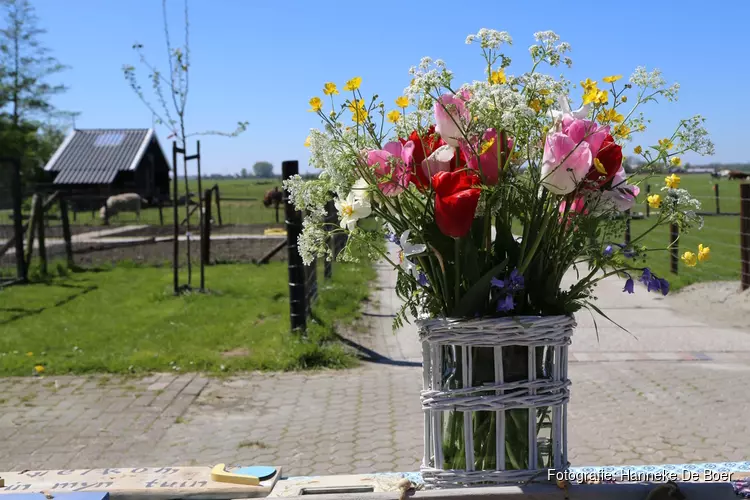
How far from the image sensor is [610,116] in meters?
1.83

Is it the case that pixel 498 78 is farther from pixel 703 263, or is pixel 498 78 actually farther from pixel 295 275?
pixel 703 263

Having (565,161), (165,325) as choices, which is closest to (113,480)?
(565,161)

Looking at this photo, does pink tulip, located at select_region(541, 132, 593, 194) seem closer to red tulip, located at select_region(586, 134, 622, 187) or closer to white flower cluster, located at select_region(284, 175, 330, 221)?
red tulip, located at select_region(586, 134, 622, 187)

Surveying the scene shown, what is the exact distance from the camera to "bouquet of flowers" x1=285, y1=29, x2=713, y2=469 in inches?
67.6

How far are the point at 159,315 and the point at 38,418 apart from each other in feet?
12.8

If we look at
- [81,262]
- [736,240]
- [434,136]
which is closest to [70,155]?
[81,262]

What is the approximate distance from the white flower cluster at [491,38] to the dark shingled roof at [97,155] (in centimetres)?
4519

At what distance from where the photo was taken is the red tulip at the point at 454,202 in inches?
64.5

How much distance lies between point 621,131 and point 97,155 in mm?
48612

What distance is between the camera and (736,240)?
2064cm

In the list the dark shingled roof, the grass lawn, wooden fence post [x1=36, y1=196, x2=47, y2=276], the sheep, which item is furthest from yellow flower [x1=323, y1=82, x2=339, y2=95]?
the dark shingled roof

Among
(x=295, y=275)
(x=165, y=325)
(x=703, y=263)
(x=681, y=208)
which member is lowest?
(x=165, y=325)

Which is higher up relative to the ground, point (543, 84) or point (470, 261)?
point (543, 84)

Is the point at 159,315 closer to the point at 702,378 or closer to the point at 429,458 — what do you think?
the point at 702,378
